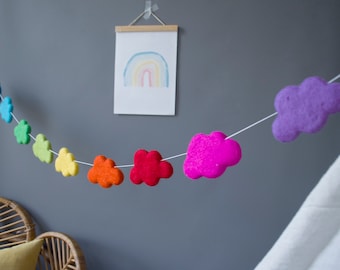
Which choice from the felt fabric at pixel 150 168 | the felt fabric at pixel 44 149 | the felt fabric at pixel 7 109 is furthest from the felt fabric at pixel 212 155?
the felt fabric at pixel 7 109

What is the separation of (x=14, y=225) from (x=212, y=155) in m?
1.04

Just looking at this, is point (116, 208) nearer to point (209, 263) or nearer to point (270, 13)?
point (209, 263)

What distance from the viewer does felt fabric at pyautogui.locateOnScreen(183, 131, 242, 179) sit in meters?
0.77

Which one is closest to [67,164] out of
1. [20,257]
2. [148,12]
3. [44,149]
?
[44,149]

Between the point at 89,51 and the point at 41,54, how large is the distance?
22 centimetres

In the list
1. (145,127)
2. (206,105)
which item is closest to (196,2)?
(206,105)

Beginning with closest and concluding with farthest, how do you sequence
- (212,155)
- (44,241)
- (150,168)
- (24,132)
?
(212,155) → (150,168) → (24,132) → (44,241)

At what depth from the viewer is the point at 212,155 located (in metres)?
0.79

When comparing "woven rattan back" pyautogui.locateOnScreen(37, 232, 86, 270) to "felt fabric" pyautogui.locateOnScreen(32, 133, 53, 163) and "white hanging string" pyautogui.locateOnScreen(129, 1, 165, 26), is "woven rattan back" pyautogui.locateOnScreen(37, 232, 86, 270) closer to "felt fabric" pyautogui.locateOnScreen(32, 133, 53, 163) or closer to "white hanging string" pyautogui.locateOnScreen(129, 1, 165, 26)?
"felt fabric" pyautogui.locateOnScreen(32, 133, 53, 163)

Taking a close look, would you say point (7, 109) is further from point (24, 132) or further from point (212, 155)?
point (212, 155)

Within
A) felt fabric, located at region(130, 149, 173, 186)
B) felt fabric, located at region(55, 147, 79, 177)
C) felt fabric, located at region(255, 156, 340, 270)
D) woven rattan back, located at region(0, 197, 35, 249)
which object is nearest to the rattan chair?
woven rattan back, located at region(0, 197, 35, 249)

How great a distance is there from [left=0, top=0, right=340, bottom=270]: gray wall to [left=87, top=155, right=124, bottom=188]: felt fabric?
217 mm

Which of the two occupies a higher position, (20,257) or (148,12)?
(148,12)

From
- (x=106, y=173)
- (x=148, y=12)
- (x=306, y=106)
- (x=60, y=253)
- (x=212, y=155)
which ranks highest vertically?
(x=148, y=12)
